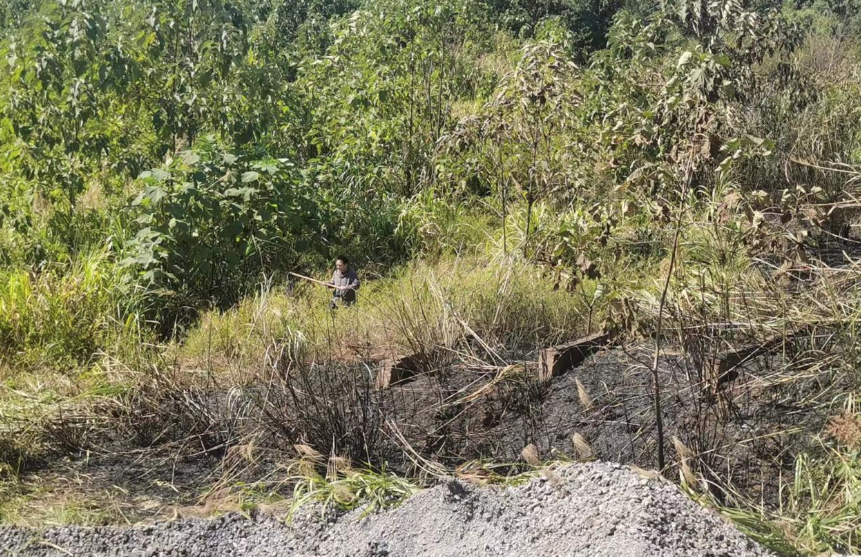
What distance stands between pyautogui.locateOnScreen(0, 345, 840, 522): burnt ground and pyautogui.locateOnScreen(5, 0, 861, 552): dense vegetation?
181mm

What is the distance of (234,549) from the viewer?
3607 mm

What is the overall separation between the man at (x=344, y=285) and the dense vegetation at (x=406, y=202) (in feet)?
0.64

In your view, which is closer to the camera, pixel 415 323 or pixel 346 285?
pixel 415 323

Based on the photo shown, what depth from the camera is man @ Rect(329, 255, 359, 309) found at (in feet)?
22.0

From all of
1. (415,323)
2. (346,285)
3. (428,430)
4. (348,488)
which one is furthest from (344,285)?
(348,488)

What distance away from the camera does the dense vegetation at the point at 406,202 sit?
445 centimetres

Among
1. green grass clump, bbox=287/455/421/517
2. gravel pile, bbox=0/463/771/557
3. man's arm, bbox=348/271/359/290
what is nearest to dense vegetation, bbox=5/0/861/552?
man's arm, bbox=348/271/359/290

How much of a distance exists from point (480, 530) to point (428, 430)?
1.05 m

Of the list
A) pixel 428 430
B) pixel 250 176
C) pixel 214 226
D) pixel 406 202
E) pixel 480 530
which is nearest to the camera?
pixel 480 530

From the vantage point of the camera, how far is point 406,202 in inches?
351

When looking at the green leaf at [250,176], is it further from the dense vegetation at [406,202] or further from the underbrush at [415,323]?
the underbrush at [415,323]

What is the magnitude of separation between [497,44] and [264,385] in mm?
11346

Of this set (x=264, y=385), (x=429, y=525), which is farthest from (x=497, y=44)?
(x=429, y=525)

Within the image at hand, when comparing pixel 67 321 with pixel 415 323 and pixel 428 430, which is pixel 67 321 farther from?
pixel 428 430
